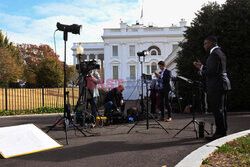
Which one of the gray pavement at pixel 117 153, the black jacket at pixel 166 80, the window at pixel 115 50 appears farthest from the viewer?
the window at pixel 115 50

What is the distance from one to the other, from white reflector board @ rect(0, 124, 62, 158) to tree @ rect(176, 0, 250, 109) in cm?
823

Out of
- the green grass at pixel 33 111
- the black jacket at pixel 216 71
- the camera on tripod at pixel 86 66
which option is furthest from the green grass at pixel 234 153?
the green grass at pixel 33 111

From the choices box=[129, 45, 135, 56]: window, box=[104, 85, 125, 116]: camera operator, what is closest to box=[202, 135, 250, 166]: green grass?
box=[104, 85, 125, 116]: camera operator

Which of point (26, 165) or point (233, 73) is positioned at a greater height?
point (233, 73)

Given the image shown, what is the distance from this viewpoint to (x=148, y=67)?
50938mm

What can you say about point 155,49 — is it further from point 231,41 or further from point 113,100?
point 113,100

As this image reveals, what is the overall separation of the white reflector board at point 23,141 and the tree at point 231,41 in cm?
823

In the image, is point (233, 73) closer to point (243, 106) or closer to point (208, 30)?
point (243, 106)

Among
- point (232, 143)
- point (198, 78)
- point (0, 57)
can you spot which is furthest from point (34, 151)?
point (0, 57)

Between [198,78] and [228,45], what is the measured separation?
1.95m

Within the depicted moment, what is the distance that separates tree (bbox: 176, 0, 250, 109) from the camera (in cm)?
988

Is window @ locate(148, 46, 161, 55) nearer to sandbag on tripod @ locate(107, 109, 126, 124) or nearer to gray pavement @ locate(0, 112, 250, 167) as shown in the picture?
sandbag on tripod @ locate(107, 109, 126, 124)

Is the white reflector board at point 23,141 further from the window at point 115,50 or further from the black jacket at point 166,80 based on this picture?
the window at point 115,50

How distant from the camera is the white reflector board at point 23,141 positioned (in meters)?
3.76
